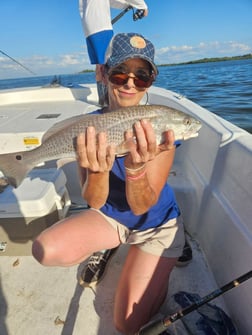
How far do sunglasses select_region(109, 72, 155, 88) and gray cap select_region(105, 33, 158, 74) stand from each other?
0.28 ft

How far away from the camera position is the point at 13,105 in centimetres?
665

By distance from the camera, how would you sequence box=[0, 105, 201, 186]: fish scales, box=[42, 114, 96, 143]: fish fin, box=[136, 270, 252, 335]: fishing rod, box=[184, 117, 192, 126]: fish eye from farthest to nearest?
1. box=[184, 117, 192, 126]: fish eye
2. box=[42, 114, 96, 143]: fish fin
3. box=[0, 105, 201, 186]: fish scales
4. box=[136, 270, 252, 335]: fishing rod

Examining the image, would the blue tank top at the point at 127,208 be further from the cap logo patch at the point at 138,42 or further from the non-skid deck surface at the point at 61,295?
the cap logo patch at the point at 138,42

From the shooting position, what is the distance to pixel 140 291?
7.63 ft

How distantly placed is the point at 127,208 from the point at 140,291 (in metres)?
0.74

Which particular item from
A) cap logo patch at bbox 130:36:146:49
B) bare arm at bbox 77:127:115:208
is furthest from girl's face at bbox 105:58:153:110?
bare arm at bbox 77:127:115:208

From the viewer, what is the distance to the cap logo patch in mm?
2254

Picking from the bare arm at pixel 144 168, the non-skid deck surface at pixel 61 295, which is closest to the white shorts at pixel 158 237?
the bare arm at pixel 144 168

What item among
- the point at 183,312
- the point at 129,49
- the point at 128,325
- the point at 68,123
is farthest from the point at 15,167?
the point at 183,312

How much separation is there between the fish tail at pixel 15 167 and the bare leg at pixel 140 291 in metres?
1.30

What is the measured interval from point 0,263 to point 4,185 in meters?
0.90

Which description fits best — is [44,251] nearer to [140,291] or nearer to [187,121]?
[140,291]

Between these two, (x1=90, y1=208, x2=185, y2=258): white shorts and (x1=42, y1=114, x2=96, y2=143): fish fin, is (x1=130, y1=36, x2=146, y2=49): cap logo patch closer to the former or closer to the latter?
(x1=42, y1=114, x2=96, y2=143): fish fin

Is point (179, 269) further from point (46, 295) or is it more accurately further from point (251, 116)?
point (251, 116)
